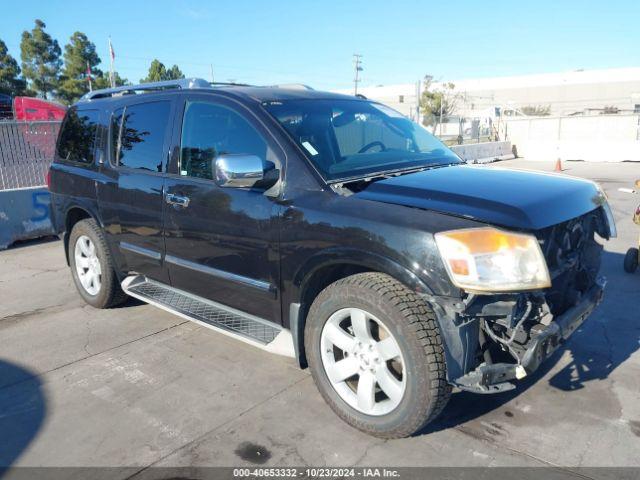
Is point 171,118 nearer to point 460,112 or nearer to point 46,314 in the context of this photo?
point 46,314

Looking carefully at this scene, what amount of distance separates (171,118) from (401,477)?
117 inches

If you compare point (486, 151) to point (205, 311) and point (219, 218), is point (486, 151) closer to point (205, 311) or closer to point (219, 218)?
point (205, 311)

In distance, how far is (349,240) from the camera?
9.05 ft

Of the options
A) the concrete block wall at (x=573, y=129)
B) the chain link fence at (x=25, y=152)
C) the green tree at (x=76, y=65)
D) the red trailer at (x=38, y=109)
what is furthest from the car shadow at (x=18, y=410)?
the green tree at (x=76, y=65)

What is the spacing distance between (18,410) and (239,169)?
211 cm

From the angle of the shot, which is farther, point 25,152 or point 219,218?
point 25,152

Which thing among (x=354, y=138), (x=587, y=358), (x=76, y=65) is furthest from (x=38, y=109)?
(x=76, y=65)

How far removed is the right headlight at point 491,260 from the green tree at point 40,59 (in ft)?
170

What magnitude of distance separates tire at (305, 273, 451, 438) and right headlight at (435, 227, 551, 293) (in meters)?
0.30

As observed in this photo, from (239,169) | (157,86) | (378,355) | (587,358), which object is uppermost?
(157,86)

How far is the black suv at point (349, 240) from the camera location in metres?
2.50

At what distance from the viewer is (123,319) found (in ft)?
15.7

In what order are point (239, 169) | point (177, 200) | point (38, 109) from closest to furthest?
point (239, 169) < point (177, 200) < point (38, 109)

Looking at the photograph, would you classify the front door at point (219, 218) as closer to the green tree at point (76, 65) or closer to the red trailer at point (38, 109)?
the red trailer at point (38, 109)
